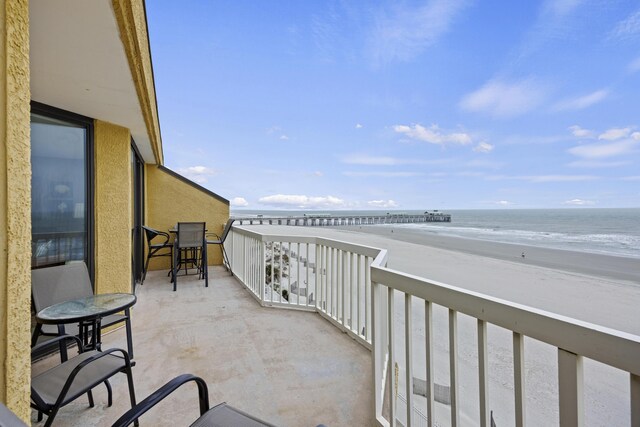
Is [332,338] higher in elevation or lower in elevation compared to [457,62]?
lower

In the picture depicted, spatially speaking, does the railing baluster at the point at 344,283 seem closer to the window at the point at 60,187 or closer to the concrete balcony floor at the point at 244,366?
the concrete balcony floor at the point at 244,366

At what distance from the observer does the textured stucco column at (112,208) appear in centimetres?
312

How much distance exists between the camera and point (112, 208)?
10.6ft

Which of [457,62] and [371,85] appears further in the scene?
[371,85]

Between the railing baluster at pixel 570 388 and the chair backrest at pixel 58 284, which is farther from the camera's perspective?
the chair backrest at pixel 58 284

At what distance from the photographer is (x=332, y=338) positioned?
116 inches

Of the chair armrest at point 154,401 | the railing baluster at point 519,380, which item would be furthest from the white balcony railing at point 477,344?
the chair armrest at point 154,401

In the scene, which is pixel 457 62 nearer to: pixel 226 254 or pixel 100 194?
pixel 226 254

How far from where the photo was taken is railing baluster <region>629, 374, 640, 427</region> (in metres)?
0.70

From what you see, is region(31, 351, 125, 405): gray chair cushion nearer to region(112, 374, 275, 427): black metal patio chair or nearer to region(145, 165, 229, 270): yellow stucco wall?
region(112, 374, 275, 427): black metal patio chair

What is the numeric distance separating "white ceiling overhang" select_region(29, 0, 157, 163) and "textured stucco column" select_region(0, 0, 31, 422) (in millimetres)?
451

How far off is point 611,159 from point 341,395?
32.0m

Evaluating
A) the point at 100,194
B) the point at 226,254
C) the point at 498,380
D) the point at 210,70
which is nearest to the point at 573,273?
the point at 498,380

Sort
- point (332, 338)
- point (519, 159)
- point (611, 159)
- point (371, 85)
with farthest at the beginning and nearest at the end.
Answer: point (519, 159) < point (611, 159) < point (371, 85) < point (332, 338)
